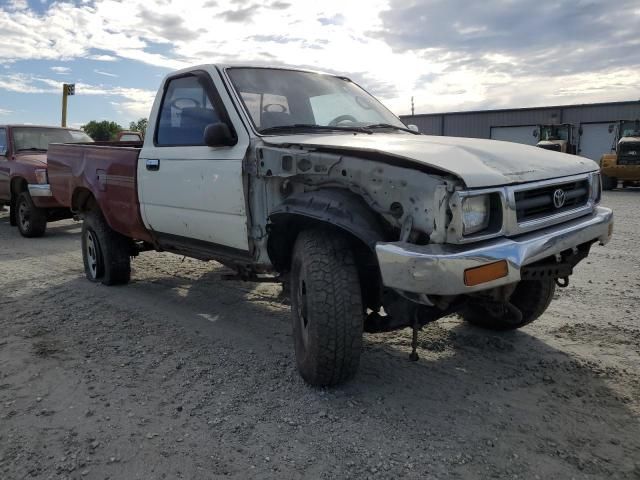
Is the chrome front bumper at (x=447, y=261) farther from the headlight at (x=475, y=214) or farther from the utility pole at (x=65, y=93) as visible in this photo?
the utility pole at (x=65, y=93)

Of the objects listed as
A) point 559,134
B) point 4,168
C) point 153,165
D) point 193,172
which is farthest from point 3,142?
point 559,134

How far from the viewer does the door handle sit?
4.54 meters

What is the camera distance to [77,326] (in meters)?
4.58

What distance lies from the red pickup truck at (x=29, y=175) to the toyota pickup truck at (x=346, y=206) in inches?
193

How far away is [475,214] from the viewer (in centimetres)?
274

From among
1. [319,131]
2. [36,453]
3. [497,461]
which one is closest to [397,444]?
[497,461]

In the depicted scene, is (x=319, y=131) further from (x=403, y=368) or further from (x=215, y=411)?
(x=215, y=411)

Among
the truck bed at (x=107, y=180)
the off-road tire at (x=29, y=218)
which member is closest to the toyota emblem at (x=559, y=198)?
the truck bed at (x=107, y=180)

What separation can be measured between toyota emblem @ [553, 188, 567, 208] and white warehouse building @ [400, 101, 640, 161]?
99.8 ft

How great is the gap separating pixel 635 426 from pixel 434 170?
5.52ft

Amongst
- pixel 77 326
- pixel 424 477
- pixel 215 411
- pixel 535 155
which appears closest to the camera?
pixel 424 477

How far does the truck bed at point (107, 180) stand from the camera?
4.99 m

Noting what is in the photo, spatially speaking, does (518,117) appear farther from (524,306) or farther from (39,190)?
(524,306)

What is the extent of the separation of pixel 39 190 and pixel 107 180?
4.37 metres
